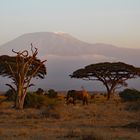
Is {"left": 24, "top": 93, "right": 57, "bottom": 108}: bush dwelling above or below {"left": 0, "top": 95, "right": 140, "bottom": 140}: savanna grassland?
above

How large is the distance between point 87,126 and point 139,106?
14.4 metres

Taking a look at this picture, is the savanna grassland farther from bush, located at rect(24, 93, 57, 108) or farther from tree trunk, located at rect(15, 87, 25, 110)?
bush, located at rect(24, 93, 57, 108)

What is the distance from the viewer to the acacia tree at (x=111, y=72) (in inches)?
2817

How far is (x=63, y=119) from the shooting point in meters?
30.2

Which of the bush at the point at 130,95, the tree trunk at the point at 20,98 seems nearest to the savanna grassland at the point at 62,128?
the tree trunk at the point at 20,98

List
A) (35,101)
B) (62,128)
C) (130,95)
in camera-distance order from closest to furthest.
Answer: (62,128), (35,101), (130,95)

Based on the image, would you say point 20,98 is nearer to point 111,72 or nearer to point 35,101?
point 35,101

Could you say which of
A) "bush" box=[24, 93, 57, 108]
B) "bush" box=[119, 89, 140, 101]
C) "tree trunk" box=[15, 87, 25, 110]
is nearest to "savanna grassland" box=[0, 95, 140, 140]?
"tree trunk" box=[15, 87, 25, 110]

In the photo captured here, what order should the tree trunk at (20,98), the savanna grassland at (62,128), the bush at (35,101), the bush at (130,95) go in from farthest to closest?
the bush at (130,95) → the bush at (35,101) → the tree trunk at (20,98) → the savanna grassland at (62,128)

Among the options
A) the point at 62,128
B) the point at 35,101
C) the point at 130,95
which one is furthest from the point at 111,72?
the point at 62,128

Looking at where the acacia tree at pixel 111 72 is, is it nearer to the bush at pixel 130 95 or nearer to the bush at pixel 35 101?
the bush at pixel 130 95

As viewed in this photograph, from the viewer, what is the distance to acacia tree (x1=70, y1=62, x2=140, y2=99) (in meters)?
71.6

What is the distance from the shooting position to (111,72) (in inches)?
2840

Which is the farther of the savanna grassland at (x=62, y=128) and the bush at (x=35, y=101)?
the bush at (x=35, y=101)
